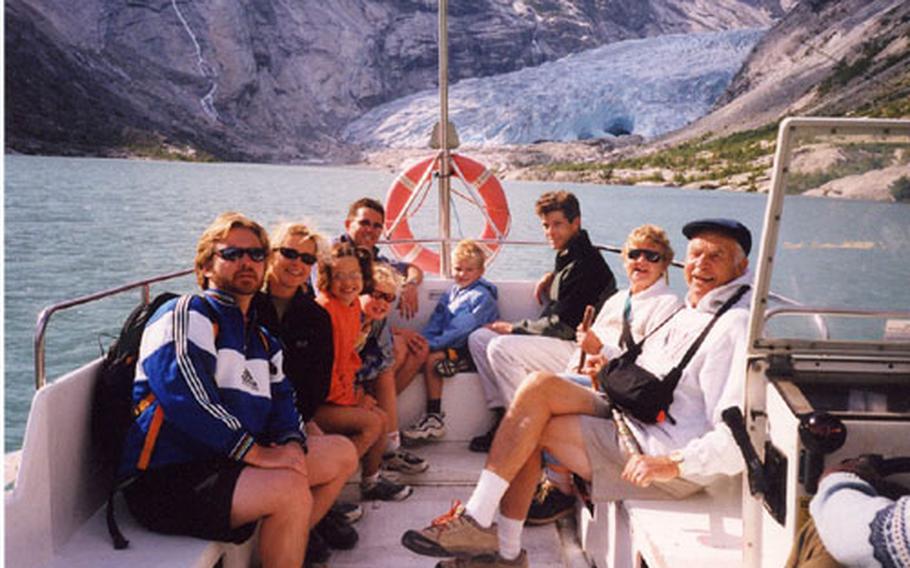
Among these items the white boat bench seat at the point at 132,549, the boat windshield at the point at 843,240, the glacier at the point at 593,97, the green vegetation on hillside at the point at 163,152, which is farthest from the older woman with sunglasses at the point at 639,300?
the green vegetation on hillside at the point at 163,152

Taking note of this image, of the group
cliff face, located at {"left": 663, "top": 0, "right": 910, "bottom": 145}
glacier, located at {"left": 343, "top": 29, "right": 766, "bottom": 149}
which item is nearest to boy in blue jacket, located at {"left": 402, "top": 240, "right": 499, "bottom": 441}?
cliff face, located at {"left": 663, "top": 0, "right": 910, "bottom": 145}

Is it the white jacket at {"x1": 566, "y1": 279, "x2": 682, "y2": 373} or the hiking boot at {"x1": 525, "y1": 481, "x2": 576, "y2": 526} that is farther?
the hiking boot at {"x1": 525, "y1": 481, "x2": 576, "y2": 526}

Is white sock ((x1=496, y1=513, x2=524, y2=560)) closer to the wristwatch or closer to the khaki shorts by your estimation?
the khaki shorts

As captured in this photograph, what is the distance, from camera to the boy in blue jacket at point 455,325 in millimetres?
3150

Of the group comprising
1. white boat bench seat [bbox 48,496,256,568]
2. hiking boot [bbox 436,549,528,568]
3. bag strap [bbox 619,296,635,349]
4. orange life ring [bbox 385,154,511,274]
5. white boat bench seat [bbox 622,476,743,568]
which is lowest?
hiking boot [bbox 436,549,528,568]

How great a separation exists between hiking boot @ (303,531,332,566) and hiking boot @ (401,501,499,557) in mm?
369

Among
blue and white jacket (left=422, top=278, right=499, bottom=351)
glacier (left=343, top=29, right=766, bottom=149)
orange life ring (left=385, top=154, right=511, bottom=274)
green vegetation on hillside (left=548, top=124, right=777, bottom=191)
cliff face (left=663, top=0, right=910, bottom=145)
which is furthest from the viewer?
glacier (left=343, top=29, right=766, bottom=149)

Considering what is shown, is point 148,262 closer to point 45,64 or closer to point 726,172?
point 726,172

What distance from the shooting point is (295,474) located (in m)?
1.84

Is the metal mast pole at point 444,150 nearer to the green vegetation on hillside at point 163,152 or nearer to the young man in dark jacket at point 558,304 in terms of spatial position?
the young man in dark jacket at point 558,304

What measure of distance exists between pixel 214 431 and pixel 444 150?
129 inches

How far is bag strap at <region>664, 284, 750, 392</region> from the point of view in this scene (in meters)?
1.85

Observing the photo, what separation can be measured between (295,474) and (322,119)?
2990 inches

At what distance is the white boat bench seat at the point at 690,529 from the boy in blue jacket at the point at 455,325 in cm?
124
